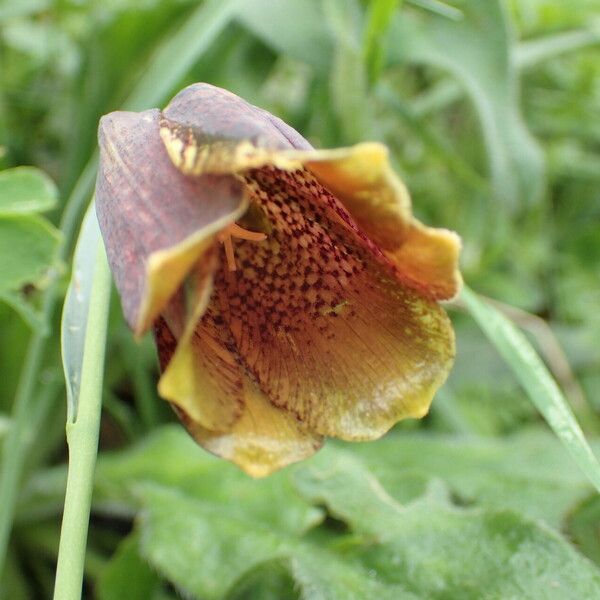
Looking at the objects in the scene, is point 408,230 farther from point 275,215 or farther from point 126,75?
point 126,75

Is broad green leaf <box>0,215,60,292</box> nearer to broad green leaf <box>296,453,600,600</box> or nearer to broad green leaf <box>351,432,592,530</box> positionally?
broad green leaf <box>296,453,600,600</box>

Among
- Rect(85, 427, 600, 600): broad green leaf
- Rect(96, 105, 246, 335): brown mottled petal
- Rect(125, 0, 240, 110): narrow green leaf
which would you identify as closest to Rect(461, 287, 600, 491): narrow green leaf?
Rect(85, 427, 600, 600): broad green leaf

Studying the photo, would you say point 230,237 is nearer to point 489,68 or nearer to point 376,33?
point 376,33

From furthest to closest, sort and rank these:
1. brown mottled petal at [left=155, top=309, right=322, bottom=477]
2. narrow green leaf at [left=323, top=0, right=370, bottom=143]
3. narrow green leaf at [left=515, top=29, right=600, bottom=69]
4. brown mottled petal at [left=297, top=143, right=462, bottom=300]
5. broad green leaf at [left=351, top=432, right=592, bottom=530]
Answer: narrow green leaf at [left=515, top=29, right=600, bottom=69] → narrow green leaf at [left=323, top=0, right=370, bottom=143] → broad green leaf at [left=351, top=432, right=592, bottom=530] → brown mottled petal at [left=155, top=309, right=322, bottom=477] → brown mottled petal at [left=297, top=143, right=462, bottom=300]

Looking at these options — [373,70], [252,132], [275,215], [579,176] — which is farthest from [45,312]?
[579,176]

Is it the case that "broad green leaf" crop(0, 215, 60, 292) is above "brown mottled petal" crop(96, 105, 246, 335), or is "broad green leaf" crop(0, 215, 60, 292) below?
below

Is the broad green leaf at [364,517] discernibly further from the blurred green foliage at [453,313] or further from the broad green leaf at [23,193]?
the broad green leaf at [23,193]

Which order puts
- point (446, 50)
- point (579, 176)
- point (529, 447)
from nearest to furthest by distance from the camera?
point (529, 447) < point (446, 50) < point (579, 176)

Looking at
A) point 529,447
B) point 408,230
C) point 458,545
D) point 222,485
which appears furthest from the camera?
point 529,447
